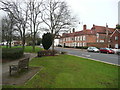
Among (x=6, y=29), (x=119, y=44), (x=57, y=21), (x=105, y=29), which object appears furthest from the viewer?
(x=105, y=29)

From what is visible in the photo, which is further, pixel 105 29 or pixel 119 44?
pixel 105 29

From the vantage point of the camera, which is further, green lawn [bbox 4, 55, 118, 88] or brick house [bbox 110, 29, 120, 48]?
brick house [bbox 110, 29, 120, 48]

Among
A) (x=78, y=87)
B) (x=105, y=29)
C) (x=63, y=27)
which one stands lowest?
(x=78, y=87)

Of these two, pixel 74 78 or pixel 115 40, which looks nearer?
pixel 74 78

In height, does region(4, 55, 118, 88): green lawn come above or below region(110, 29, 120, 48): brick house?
below

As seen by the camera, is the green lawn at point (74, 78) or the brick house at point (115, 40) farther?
the brick house at point (115, 40)

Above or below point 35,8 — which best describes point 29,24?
below

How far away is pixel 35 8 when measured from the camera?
2416 cm

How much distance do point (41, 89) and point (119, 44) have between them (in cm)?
3890

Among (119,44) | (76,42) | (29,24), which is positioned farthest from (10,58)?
(76,42)

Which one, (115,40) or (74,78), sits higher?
(115,40)

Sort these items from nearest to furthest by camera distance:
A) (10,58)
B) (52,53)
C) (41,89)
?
1. (41,89)
2. (10,58)
3. (52,53)

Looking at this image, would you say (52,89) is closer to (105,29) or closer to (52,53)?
(52,53)

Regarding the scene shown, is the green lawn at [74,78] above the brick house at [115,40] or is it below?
below
